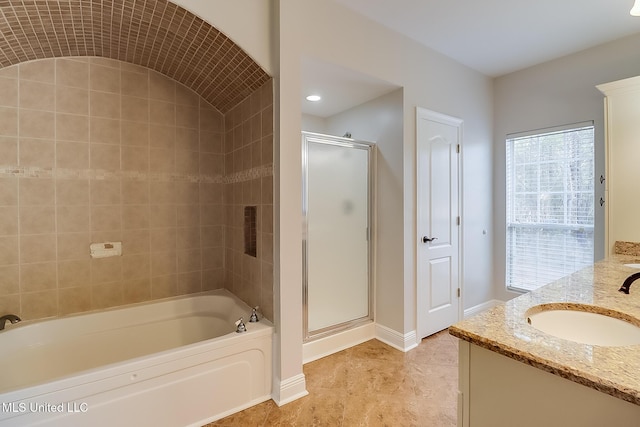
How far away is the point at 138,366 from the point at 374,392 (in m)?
1.50

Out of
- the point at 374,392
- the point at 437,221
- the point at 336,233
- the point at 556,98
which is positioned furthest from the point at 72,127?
the point at 556,98

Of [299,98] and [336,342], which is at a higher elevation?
[299,98]

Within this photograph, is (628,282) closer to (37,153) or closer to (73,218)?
(73,218)

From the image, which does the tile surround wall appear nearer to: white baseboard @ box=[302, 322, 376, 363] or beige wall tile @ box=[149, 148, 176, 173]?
beige wall tile @ box=[149, 148, 176, 173]

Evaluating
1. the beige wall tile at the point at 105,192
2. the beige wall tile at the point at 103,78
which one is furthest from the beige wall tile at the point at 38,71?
the beige wall tile at the point at 105,192

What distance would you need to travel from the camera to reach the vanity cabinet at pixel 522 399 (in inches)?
26.9

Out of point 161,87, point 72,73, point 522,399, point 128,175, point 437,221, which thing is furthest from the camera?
point 437,221

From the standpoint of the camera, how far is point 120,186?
7.74ft

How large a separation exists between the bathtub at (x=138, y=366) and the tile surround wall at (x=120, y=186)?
181mm

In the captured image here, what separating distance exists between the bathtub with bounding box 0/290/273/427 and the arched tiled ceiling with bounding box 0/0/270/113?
1.85 m

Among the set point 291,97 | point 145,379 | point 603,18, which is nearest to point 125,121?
point 291,97

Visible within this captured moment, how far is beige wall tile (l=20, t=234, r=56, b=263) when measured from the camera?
6.69 feet

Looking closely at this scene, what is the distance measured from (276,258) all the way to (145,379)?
0.97m

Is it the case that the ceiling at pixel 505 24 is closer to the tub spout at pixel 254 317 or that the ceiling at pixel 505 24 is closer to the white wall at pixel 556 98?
the white wall at pixel 556 98
